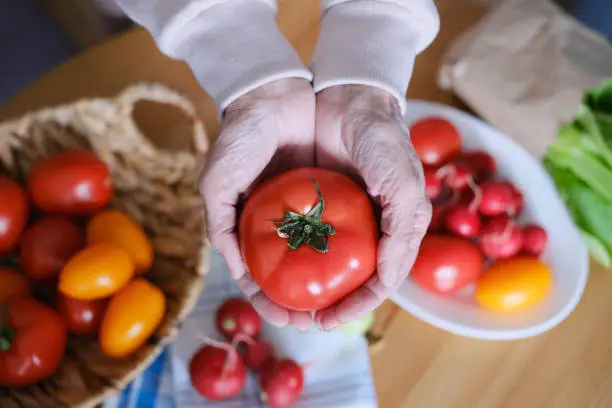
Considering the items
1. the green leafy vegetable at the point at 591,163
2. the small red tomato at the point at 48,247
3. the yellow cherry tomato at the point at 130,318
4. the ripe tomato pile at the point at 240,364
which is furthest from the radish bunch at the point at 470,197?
the small red tomato at the point at 48,247

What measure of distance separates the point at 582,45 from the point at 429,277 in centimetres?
52

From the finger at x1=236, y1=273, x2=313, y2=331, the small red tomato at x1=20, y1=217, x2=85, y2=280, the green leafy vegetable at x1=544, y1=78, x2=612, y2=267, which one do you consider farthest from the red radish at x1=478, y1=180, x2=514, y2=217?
the small red tomato at x1=20, y1=217, x2=85, y2=280

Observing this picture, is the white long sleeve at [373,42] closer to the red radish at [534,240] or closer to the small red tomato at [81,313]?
the red radish at [534,240]

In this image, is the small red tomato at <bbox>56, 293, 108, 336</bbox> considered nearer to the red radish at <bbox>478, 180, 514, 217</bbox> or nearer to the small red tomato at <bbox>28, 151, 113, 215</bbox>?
the small red tomato at <bbox>28, 151, 113, 215</bbox>

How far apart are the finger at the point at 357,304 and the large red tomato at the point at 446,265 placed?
22 cm

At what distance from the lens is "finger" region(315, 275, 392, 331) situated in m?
0.65

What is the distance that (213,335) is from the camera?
0.88m

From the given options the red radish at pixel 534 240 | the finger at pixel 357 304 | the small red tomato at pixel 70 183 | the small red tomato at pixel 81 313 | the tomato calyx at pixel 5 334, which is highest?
the small red tomato at pixel 70 183

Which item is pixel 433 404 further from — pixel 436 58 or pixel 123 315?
pixel 436 58

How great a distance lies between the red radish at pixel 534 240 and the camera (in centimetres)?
91

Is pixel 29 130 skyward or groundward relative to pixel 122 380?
skyward

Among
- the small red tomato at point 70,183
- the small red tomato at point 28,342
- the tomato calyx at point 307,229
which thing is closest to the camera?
the tomato calyx at point 307,229

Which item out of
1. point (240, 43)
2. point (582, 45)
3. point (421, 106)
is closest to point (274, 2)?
point (240, 43)

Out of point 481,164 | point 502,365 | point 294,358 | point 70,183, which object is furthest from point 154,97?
point 502,365
